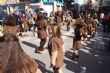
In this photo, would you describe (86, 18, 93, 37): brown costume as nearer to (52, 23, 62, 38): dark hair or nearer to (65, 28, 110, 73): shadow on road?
(65, 28, 110, 73): shadow on road

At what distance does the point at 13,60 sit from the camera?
4.12 meters

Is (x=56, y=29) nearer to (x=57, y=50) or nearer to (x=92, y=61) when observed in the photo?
(x=57, y=50)

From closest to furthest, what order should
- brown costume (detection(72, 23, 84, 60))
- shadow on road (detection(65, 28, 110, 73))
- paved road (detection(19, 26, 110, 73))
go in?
paved road (detection(19, 26, 110, 73))
shadow on road (detection(65, 28, 110, 73))
brown costume (detection(72, 23, 84, 60))

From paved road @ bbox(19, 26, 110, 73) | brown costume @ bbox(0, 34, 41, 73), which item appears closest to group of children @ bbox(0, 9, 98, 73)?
brown costume @ bbox(0, 34, 41, 73)

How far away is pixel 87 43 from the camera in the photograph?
1938 cm

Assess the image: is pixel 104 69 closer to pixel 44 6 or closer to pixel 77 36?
pixel 77 36

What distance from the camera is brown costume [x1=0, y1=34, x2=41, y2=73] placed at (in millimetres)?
4129

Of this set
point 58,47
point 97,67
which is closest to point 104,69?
point 97,67

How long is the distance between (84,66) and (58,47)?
3.64 metres

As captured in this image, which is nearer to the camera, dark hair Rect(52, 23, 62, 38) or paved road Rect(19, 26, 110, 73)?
dark hair Rect(52, 23, 62, 38)

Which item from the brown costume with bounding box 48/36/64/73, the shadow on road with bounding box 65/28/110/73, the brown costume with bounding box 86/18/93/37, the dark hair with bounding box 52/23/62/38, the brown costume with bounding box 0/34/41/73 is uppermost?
the brown costume with bounding box 0/34/41/73

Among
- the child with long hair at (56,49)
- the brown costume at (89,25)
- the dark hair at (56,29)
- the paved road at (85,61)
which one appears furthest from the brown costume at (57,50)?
the brown costume at (89,25)

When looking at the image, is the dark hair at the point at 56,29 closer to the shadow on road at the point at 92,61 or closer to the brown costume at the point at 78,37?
the shadow on road at the point at 92,61

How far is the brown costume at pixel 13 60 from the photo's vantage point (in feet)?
13.5
